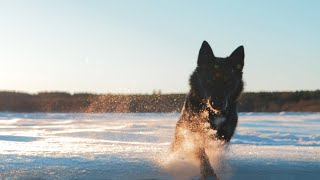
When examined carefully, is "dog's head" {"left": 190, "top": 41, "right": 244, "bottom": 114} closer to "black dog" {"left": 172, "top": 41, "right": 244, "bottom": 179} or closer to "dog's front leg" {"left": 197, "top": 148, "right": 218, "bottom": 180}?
"black dog" {"left": 172, "top": 41, "right": 244, "bottom": 179}

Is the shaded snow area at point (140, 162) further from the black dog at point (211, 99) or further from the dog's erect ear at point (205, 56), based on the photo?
the dog's erect ear at point (205, 56)

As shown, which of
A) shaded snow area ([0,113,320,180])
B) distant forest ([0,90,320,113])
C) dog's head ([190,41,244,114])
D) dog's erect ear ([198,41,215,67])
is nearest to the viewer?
shaded snow area ([0,113,320,180])

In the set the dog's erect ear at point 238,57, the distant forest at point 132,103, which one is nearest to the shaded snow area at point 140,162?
the dog's erect ear at point 238,57

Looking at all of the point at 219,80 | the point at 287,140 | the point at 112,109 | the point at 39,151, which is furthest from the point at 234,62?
the point at 112,109

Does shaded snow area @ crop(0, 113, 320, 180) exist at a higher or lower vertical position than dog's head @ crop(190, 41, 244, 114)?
lower

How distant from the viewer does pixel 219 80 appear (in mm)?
6914

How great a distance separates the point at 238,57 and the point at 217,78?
1.82ft

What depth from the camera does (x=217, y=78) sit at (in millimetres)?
6957

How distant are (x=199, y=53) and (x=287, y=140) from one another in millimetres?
4361

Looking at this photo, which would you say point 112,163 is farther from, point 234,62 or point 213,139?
point 234,62

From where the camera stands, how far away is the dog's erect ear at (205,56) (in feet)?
23.6

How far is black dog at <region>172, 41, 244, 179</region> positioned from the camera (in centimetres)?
680

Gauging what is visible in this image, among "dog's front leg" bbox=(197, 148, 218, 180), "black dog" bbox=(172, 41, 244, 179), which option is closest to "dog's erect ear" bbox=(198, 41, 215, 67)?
"black dog" bbox=(172, 41, 244, 179)

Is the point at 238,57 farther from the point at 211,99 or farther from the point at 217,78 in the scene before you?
the point at 211,99
